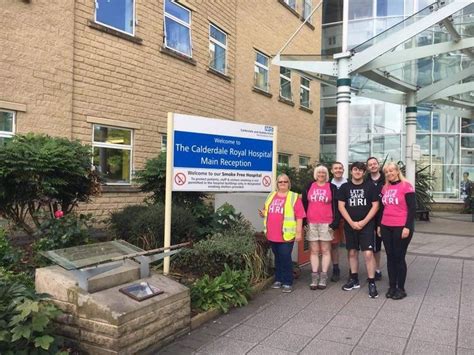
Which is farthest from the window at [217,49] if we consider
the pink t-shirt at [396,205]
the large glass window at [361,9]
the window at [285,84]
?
the large glass window at [361,9]

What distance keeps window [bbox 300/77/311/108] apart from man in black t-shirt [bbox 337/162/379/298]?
13787 millimetres

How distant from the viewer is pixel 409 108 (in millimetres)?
14188

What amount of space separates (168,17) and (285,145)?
24.4ft

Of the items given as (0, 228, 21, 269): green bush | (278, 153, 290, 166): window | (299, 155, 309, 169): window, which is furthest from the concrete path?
(299, 155, 309, 169): window

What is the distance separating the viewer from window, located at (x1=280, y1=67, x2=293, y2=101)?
59.8 ft

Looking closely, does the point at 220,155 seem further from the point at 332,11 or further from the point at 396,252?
the point at 332,11

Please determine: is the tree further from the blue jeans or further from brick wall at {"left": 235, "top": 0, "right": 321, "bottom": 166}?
brick wall at {"left": 235, "top": 0, "right": 321, "bottom": 166}

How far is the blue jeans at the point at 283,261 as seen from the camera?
250 inches

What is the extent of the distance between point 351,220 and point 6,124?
19.5ft

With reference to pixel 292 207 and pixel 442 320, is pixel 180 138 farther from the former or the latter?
pixel 442 320

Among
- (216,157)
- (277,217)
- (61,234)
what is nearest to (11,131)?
(61,234)

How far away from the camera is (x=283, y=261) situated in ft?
21.0

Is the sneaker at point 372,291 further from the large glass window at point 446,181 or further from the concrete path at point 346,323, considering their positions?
the large glass window at point 446,181

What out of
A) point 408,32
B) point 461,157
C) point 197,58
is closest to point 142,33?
point 197,58
